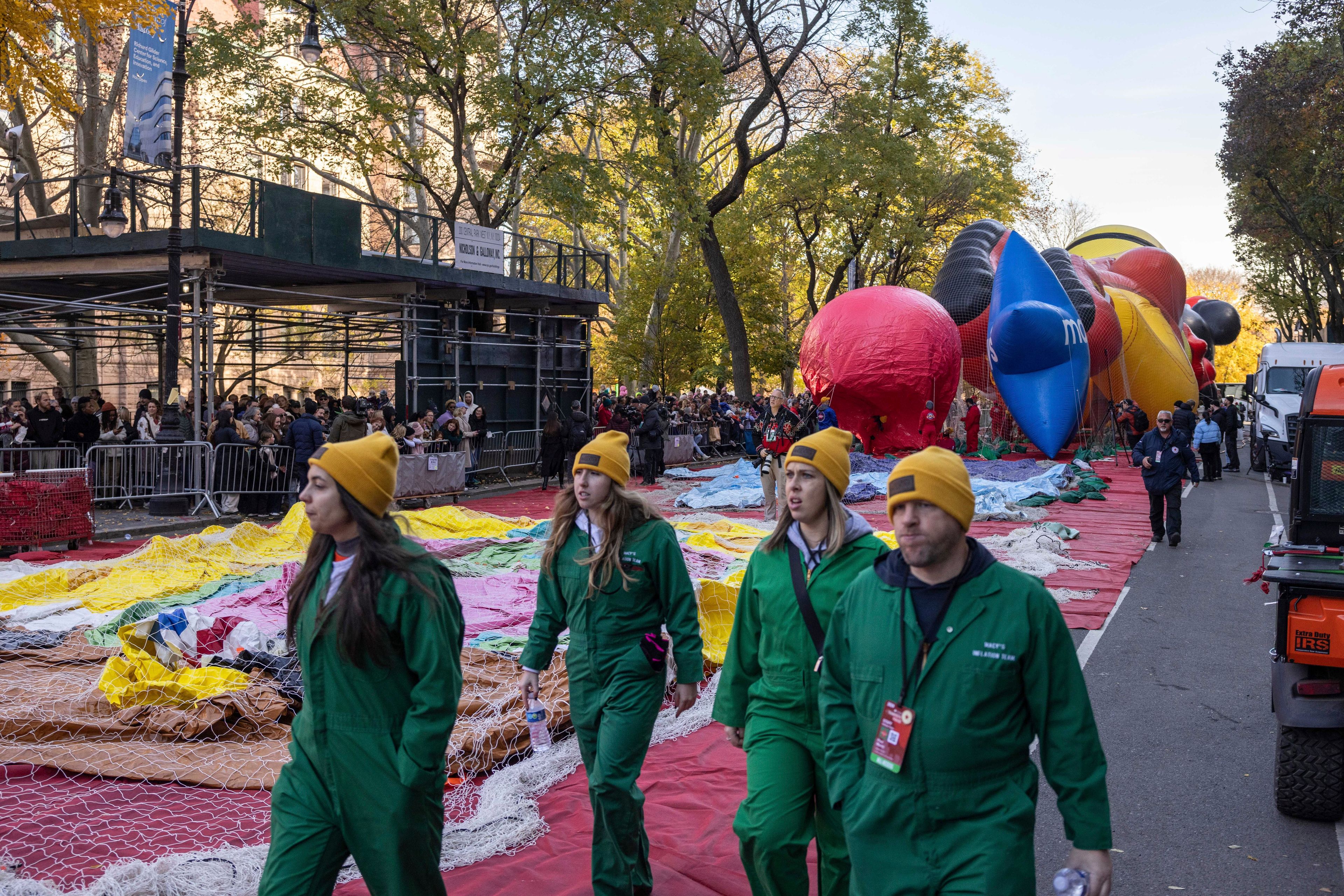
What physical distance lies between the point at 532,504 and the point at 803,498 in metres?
15.7

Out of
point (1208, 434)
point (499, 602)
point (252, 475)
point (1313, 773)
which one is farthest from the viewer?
point (1208, 434)

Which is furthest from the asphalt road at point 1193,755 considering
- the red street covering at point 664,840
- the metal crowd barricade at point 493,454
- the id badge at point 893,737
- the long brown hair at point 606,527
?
the metal crowd barricade at point 493,454

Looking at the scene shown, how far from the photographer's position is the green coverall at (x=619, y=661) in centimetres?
415

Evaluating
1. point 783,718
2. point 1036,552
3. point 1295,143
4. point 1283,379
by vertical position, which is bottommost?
point 1036,552

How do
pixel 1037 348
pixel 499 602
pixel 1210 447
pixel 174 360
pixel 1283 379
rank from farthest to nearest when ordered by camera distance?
pixel 1283 379, pixel 1210 447, pixel 1037 348, pixel 174 360, pixel 499 602

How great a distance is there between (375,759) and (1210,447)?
87.6 ft

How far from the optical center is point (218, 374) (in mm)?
27266

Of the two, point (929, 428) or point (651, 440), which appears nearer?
point (651, 440)

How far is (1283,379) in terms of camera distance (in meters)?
27.5

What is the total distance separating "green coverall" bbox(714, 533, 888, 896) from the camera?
349 centimetres

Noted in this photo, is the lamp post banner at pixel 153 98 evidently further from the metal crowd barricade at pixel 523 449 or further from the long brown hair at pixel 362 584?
the long brown hair at pixel 362 584

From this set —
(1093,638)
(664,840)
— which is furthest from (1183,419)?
(664,840)

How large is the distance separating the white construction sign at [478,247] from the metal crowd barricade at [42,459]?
7976mm

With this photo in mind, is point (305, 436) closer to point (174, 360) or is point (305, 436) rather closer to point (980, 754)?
point (174, 360)
